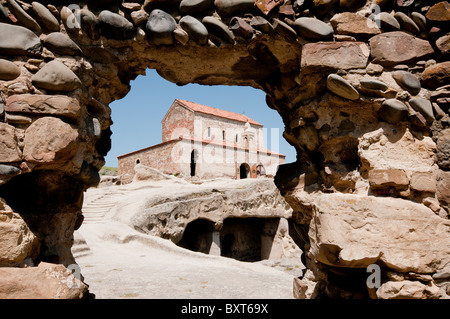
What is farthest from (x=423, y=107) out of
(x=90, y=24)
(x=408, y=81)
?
(x=90, y=24)

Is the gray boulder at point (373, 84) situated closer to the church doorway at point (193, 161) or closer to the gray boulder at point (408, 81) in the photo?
the gray boulder at point (408, 81)

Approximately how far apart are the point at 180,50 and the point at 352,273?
2.06 meters

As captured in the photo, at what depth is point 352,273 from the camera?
2.12m

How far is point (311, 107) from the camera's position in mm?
2322

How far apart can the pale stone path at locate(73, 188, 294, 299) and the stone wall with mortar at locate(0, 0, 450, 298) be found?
1.97m

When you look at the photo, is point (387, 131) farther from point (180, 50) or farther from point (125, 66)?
point (125, 66)

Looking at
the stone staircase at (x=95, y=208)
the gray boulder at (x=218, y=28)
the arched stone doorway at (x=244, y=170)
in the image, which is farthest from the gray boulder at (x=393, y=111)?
the arched stone doorway at (x=244, y=170)

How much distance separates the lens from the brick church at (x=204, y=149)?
2272cm

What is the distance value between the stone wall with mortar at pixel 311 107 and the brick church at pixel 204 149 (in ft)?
64.7

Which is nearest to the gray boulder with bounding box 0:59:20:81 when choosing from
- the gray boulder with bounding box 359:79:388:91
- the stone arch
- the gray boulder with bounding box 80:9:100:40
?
the gray boulder with bounding box 80:9:100:40

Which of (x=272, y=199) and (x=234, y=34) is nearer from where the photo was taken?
(x=234, y=34)

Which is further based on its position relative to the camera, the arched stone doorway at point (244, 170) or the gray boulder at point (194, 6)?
the arched stone doorway at point (244, 170)

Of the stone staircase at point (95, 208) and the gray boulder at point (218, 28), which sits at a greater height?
the gray boulder at point (218, 28)
